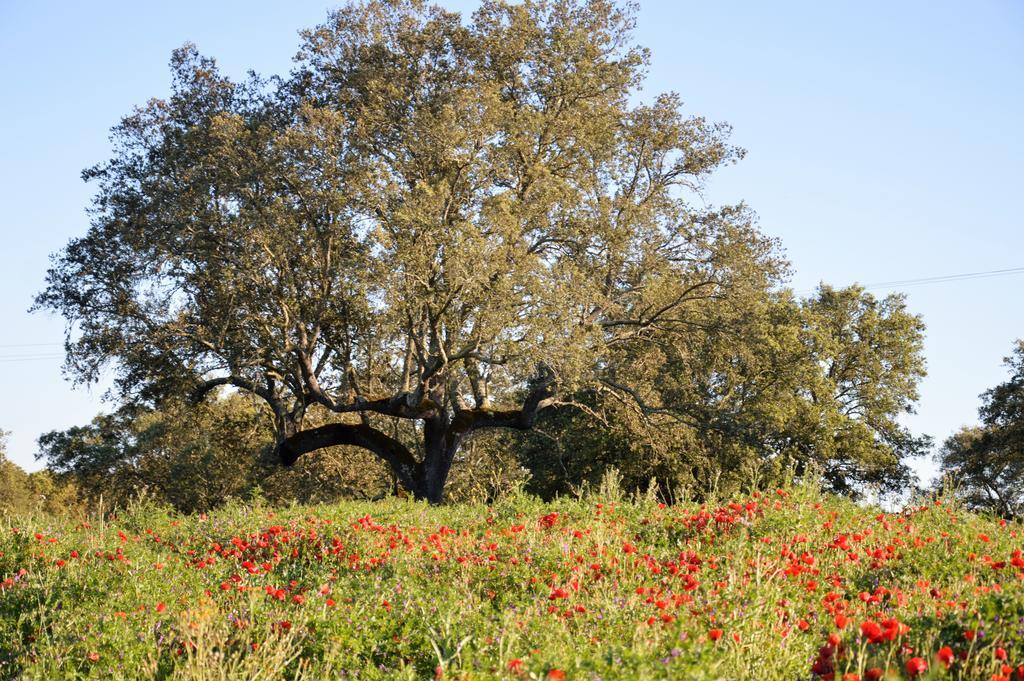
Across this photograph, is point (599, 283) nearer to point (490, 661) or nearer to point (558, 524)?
point (558, 524)

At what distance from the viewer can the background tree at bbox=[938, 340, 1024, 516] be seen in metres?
31.0

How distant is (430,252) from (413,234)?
0.51 meters

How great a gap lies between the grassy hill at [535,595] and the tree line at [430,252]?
8.80 m

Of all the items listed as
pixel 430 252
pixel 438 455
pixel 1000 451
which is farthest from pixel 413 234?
pixel 1000 451

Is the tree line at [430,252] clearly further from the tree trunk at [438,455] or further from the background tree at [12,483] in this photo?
the background tree at [12,483]

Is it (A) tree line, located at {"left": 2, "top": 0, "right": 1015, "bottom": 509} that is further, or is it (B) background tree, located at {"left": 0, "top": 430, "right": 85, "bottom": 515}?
(B) background tree, located at {"left": 0, "top": 430, "right": 85, "bottom": 515}

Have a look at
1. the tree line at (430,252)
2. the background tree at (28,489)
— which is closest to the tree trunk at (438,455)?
the tree line at (430,252)

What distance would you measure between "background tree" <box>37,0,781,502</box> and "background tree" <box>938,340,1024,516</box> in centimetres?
1426

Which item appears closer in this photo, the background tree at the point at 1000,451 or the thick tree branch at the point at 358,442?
the thick tree branch at the point at 358,442

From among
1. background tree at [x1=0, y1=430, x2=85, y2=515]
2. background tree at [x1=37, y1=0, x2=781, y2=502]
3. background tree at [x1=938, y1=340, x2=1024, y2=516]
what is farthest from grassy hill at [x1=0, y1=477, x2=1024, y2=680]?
background tree at [x1=0, y1=430, x2=85, y2=515]

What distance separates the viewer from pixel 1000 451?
31.8 meters

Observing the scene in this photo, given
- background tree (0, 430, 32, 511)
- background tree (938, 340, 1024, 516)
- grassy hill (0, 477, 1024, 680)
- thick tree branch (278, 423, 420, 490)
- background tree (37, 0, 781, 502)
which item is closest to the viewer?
grassy hill (0, 477, 1024, 680)

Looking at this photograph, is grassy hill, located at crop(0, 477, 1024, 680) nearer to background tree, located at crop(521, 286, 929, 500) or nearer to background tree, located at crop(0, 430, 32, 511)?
background tree, located at crop(521, 286, 929, 500)

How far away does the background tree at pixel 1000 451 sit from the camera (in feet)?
102
